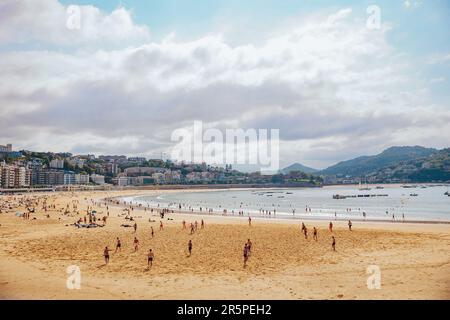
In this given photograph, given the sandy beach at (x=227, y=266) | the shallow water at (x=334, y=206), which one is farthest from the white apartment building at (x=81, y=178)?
the sandy beach at (x=227, y=266)

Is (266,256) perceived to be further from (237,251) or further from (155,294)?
(155,294)

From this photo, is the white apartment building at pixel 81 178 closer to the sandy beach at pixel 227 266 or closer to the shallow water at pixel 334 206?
the shallow water at pixel 334 206

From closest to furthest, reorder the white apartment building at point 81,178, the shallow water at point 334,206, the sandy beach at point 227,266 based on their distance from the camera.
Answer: the sandy beach at point 227,266 → the shallow water at point 334,206 → the white apartment building at point 81,178

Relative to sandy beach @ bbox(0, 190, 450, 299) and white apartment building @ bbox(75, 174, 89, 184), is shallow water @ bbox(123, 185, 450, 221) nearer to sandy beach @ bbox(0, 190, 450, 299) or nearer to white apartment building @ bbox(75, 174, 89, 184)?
sandy beach @ bbox(0, 190, 450, 299)

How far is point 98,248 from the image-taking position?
2322 cm

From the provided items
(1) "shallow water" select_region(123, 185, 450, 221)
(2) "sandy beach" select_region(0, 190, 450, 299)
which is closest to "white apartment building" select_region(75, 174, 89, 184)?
(1) "shallow water" select_region(123, 185, 450, 221)

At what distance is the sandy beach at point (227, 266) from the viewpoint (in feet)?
45.9

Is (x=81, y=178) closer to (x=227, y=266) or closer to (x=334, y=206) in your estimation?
(x=334, y=206)

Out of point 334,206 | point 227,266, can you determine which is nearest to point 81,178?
point 334,206

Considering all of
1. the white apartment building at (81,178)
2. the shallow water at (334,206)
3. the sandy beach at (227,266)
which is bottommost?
the shallow water at (334,206)

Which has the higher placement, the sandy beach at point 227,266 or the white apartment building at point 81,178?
the white apartment building at point 81,178

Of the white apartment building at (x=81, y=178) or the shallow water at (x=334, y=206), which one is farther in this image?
the white apartment building at (x=81, y=178)

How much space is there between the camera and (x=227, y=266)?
18.4m
